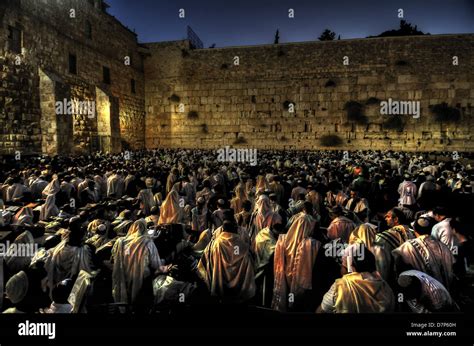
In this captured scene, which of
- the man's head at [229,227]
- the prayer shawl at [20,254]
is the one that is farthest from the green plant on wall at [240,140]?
the man's head at [229,227]

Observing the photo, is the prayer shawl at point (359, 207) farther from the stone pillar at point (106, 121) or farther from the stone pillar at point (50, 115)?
the stone pillar at point (106, 121)

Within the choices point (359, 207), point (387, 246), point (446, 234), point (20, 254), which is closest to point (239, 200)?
point (359, 207)

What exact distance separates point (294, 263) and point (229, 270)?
796mm

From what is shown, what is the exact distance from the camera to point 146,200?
7297 millimetres

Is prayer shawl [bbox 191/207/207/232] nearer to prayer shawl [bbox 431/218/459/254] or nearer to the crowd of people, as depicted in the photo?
the crowd of people

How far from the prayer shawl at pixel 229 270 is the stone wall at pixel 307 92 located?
17124 mm

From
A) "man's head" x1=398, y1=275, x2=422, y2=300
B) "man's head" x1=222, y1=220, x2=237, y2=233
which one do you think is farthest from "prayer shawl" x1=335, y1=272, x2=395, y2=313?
"man's head" x1=222, y1=220, x2=237, y2=233

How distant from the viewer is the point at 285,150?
19812 mm

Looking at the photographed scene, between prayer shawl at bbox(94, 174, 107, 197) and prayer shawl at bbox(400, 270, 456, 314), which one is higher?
prayer shawl at bbox(94, 174, 107, 197)

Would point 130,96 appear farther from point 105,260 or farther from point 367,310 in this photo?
point 367,310

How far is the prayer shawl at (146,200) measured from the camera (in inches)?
283

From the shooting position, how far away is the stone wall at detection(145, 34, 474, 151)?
18578mm

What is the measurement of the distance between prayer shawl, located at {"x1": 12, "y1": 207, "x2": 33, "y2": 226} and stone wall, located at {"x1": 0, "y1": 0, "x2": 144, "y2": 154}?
7953mm

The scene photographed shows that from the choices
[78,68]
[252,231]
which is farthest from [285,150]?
[252,231]
